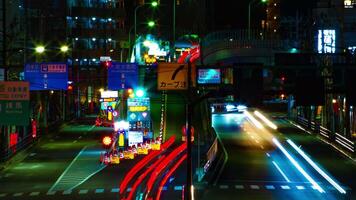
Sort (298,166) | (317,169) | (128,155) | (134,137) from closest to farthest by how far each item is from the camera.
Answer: (317,169)
(298,166)
(128,155)
(134,137)

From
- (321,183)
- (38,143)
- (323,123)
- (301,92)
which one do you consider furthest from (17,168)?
(323,123)

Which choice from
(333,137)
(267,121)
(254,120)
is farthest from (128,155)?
(254,120)

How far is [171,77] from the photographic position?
37.2 m

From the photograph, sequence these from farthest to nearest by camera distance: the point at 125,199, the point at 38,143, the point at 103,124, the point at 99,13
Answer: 1. the point at 99,13
2. the point at 103,124
3. the point at 38,143
4. the point at 125,199

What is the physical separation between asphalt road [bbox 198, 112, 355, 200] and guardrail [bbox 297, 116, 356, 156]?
1099 millimetres

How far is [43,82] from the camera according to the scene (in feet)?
129

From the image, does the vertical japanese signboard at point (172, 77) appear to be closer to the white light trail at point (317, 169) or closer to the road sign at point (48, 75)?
the road sign at point (48, 75)

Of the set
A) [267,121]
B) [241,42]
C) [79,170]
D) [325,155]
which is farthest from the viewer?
[267,121]

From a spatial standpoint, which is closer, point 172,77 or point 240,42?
point 172,77

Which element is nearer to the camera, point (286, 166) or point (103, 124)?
point (286, 166)

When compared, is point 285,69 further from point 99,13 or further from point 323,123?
point 99,13

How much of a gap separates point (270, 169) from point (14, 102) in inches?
619

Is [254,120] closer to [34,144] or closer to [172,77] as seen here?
[34,144]

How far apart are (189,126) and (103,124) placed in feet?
192
